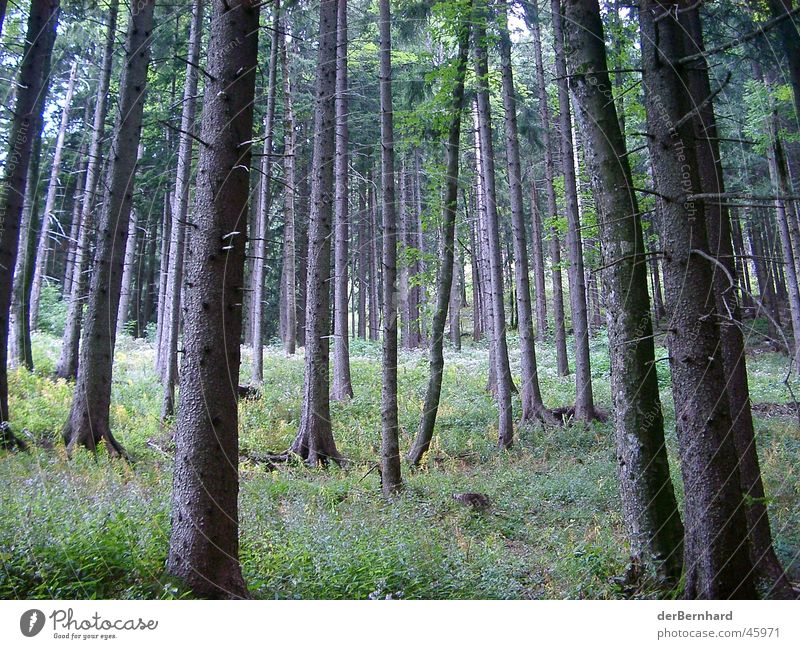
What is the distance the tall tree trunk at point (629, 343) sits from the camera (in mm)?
5492

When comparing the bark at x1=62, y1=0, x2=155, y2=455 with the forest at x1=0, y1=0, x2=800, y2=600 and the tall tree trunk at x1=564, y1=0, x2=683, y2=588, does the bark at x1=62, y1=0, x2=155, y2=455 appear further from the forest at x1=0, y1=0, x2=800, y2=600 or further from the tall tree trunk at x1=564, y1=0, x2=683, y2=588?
the tall tree trunk at x1=564, y1=0, x2=683, y2=588

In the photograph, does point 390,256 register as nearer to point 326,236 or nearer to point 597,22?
point 326,236

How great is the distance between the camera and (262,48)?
59.9 ft

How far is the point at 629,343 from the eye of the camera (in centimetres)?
570

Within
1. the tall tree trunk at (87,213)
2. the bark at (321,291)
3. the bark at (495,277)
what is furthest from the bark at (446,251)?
the tall tree trunk at (87,213)

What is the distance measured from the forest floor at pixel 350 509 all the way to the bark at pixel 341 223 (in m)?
1.10

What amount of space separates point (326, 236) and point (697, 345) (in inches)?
307

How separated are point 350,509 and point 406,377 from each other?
33.1ft

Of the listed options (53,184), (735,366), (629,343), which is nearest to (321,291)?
(629,343)

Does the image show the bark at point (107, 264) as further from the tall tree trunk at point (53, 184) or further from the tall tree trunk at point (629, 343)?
the tall tree trunk at point (629, 343)

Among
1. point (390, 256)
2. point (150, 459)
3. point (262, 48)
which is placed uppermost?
point (262, 48)

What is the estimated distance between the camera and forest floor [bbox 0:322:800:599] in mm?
4594
